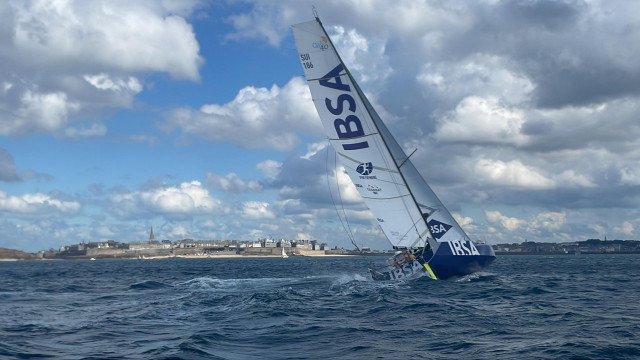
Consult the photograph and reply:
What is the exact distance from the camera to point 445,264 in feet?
88.6

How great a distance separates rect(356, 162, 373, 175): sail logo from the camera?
27.5 metres

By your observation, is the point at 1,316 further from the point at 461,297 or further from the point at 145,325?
the point at 461,297

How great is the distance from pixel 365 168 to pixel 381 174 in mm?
878

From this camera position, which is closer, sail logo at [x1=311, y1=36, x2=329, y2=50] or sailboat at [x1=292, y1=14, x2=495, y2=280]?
sail logo at [x1=311, y1=36, x2=329, y2=50]

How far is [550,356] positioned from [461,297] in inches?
433

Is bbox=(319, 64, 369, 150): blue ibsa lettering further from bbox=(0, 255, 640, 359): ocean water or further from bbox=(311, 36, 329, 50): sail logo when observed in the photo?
bbox=(0, 255, 640, 359): ocean water

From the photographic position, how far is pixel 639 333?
12.6 meters

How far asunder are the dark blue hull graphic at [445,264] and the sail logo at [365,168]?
5138mm

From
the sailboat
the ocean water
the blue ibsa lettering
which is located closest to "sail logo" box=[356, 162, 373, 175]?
the sailboat

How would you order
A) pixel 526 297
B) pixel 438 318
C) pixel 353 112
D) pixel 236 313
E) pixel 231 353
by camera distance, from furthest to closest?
pixel 353 112 < pixel 526 297 < pixel 236 313 < pixel 438 318 < pixel 231 353

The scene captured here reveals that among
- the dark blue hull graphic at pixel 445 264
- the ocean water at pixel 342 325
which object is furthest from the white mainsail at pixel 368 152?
the ocean water at pixel 342 325

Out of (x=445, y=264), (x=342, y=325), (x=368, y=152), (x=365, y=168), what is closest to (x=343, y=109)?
(x=368, y=152)

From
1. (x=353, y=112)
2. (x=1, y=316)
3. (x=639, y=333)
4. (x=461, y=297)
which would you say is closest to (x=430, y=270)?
(x=461, y=297)

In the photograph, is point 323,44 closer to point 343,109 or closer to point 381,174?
point 343,109
